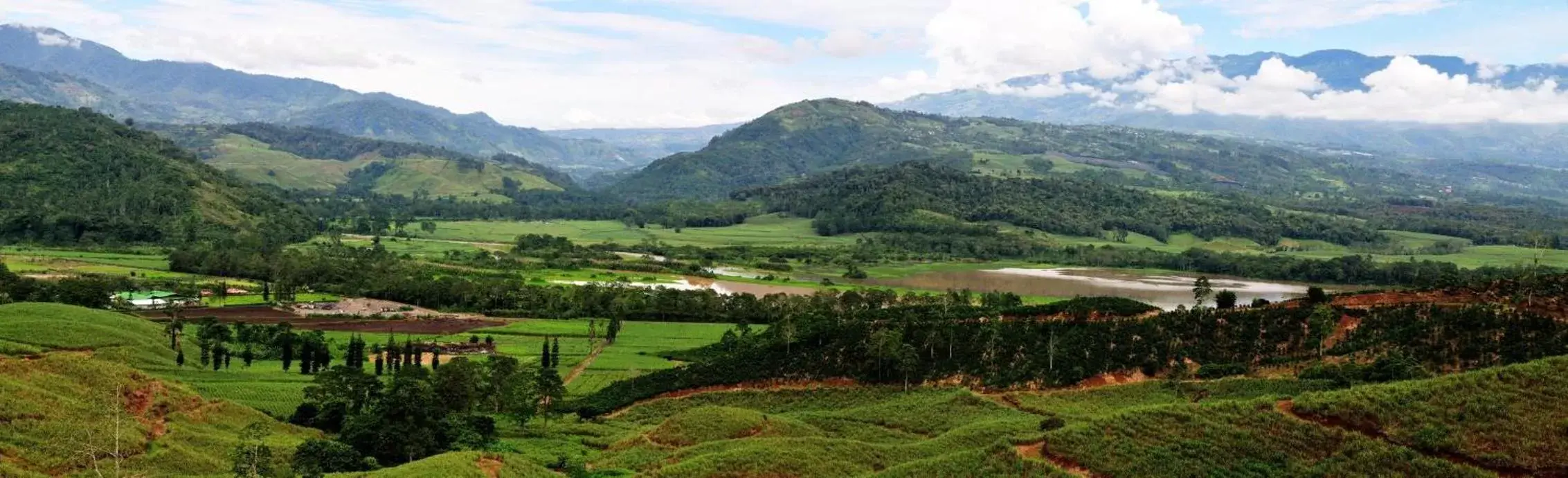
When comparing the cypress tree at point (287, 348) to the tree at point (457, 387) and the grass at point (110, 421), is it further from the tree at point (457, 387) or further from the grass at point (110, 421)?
the tree at point (457, 387)

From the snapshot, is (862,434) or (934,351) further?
(934,351)

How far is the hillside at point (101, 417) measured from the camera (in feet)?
157

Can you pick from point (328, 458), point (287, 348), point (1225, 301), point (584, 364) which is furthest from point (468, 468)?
point (1225, 301)

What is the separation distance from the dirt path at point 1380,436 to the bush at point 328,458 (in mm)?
48385

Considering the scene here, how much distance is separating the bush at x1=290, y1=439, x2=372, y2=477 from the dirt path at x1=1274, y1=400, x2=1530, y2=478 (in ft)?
159

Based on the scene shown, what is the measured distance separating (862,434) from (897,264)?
427 feet

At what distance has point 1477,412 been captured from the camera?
43562mm

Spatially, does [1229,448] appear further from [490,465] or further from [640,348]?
[640,348]

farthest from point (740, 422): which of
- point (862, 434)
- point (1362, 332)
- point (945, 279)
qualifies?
point (945, 279)

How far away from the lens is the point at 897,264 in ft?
636

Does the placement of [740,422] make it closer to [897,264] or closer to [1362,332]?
[1362,332]

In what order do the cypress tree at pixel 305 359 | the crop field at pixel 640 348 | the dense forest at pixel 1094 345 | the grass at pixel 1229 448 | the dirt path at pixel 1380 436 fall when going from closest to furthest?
the dirt path at pixel 1380 436, the grass at pixel 1229 448, the dense forest at pixel 1094 345, the cypress tree at pixel 305 359, the crop field at pixel 640 348

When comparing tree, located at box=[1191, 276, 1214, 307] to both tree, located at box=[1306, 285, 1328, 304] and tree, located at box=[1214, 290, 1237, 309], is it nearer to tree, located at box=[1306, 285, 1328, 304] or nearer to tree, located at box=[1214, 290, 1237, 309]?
tree, located at box=[1214, 290, 1237, 309]

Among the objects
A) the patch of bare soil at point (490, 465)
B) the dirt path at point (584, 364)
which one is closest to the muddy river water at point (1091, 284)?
the dirt path at point (584, 364)
